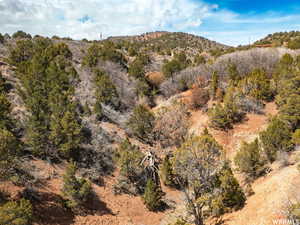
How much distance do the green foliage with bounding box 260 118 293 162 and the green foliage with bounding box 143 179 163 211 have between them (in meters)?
9.86

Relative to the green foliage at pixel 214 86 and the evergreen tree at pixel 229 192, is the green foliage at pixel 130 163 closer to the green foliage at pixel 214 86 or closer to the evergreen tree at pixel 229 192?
the evergreen tree at pixel 229 192

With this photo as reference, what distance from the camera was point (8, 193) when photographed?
14.2 m

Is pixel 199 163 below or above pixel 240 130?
above

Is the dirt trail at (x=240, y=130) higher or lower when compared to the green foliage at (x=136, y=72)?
lower

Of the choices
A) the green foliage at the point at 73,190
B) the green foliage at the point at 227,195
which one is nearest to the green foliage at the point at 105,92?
the green foliage at the point at 73,190

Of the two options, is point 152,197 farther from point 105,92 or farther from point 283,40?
point 283,40

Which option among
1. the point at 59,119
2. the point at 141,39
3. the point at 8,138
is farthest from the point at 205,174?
the point at 141,39

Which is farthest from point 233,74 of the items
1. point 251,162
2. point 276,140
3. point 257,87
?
point 251,162

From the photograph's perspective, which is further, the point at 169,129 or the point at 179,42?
the point at 179,42

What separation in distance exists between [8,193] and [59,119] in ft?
23.4

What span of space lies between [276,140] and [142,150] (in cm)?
1269

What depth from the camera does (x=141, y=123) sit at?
89.7 ft

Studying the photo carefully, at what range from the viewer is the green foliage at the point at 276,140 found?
19.4 meters

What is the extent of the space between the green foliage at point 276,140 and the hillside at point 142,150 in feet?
0.25
